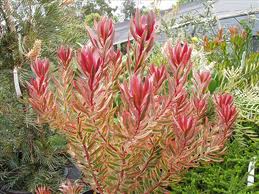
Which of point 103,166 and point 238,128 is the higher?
point 103,166

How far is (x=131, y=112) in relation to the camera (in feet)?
3.56

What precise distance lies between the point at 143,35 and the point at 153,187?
23.7 inches

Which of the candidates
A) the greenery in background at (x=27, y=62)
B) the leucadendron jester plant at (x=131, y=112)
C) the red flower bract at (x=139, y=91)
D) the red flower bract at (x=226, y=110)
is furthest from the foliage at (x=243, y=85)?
the red flower bract at (x=139, y=91)

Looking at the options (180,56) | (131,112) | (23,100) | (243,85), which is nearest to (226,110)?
(180,56)

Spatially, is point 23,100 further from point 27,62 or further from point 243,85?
point 243,85

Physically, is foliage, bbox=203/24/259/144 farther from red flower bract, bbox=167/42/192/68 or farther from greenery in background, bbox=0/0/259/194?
red flower bract, bbox=167/42/192/68

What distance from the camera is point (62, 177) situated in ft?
10.8

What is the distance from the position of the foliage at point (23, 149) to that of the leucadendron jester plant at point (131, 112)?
1474mm

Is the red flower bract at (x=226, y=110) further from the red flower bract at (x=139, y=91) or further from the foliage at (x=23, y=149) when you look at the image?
the foliage at (x=23, y=149)

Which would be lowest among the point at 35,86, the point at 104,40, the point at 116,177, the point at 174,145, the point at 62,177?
the point at 62,177

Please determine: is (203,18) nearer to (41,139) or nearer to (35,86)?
(41,139)

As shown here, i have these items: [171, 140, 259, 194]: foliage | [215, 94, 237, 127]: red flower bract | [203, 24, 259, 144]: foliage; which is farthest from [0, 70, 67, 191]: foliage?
→ [215, 94, 237, 127]: red flower bract

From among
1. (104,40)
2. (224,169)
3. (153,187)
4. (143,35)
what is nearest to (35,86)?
(104,40)

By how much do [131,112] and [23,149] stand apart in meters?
2.31
